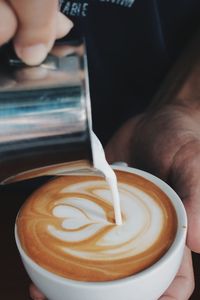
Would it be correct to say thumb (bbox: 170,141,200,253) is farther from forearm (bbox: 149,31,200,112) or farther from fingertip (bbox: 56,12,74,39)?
fingertip (bbox: 56,12,74,39)

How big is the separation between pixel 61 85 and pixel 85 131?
7cm

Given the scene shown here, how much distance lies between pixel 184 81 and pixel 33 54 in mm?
782

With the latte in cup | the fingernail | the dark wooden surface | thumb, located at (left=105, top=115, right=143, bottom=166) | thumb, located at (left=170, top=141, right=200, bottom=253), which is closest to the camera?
the fingernail

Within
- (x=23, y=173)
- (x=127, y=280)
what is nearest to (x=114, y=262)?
(x=127, y=280)

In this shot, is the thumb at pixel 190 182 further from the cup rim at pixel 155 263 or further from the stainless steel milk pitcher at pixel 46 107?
the stainless steel milk pitcher at pixel 46 107

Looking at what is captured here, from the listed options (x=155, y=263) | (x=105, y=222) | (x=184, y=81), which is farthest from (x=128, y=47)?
(x=155, y=263)

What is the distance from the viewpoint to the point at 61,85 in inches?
25.1

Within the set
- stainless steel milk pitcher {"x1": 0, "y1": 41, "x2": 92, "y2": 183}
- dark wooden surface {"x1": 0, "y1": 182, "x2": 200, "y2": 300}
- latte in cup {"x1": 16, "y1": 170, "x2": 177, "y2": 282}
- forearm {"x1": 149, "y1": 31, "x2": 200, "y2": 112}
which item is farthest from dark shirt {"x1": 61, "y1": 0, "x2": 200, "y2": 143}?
stainless steel milk pitcher {"x1": 0, "y1": 41, "x2": 92, "y2": 183}

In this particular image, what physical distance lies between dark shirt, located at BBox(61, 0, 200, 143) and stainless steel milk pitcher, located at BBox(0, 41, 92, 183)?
54 cm

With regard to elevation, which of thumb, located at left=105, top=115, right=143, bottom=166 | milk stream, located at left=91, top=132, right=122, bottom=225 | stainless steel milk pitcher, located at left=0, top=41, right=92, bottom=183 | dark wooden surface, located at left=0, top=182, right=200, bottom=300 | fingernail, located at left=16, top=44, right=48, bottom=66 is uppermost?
fingernail, located at left=16, top=44, right=48, bottom=66

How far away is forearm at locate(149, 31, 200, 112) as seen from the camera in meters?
1.34

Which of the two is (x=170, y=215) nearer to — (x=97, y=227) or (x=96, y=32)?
(x=97, y=227)

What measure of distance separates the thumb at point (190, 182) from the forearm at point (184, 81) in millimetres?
283

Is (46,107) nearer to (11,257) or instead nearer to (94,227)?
(94,227)
